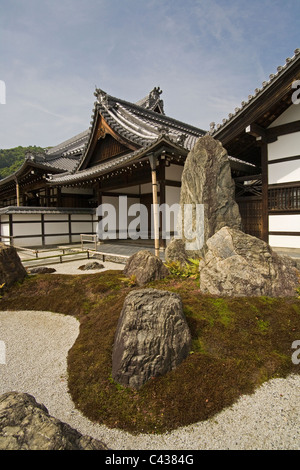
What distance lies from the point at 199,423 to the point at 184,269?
420 centimetres

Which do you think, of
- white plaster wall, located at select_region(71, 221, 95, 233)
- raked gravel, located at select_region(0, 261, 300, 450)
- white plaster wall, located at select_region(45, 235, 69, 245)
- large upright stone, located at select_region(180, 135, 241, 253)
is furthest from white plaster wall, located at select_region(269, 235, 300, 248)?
white plaster wall, located at select_region(45, 235, 69, 245)

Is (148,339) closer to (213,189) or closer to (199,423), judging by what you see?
(199,423)

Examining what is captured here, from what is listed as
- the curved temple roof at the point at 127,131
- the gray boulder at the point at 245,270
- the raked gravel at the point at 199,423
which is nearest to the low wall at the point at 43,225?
the curved temple roof at the point at 127,131

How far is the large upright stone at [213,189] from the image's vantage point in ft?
23.4

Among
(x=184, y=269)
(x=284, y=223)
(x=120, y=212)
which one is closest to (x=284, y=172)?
(x=284, y=223)

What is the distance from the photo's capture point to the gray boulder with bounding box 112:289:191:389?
3.15 meters

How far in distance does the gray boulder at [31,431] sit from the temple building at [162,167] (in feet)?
24.2

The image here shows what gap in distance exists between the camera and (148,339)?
3252 mm

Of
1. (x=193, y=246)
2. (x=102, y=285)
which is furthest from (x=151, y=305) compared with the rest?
(x=193, y=246)

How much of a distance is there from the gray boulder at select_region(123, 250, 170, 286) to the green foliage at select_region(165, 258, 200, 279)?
170 millimetres

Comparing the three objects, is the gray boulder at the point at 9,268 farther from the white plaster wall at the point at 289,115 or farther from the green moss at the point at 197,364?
the white plaster wall at the point at 289,115

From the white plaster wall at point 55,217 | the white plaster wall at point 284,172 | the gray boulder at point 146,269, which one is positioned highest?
the white plaster wall at point 284,172

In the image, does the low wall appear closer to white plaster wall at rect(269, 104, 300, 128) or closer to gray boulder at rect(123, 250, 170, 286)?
gray boulder at rect(123, 250, 170, 286)
